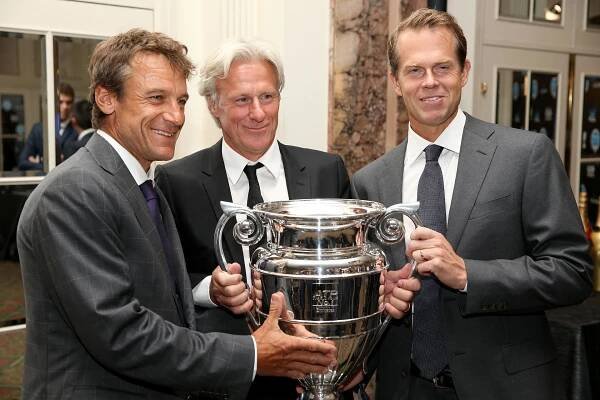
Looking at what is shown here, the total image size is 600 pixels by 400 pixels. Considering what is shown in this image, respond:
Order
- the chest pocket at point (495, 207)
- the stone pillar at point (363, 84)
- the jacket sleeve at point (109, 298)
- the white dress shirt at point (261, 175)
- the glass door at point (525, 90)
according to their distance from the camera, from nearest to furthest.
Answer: the jacket sleeve at point (109, 298) < the chest pocket at point (495, 207) < the white dress shirt at point (261, 175) < the stone pillar at point (363, 84) < the glass door at point (525, 90)

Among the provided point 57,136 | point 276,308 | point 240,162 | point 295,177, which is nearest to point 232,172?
point 240,162

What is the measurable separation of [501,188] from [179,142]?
1303 millimetres

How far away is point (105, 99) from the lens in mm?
1324

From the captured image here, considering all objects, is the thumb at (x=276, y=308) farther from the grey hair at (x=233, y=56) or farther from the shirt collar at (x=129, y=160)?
the grey hair at (x=233, y=56)

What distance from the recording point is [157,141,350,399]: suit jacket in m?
1.62

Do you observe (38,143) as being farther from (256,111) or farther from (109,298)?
(109,298)

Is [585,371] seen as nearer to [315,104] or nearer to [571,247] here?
[571,247]

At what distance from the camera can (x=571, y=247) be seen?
1.44m

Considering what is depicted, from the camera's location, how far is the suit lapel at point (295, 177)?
5.60 feet

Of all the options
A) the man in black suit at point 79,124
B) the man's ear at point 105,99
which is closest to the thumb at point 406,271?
the man's ear at point 105,99

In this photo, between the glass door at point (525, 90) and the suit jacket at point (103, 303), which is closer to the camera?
the suit jacket at point (103, 303)

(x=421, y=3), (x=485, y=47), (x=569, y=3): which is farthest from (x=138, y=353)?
(x=569, y=3)

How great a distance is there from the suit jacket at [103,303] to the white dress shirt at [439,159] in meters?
0.59

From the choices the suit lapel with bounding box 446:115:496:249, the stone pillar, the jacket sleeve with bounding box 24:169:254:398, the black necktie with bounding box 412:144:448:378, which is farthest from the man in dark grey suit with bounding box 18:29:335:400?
the stone pillar
